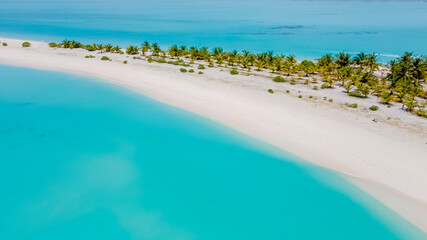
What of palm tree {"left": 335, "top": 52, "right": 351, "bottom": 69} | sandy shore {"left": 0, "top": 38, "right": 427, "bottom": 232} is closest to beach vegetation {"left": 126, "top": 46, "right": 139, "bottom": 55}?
sandy shore {"left": 0, "top": 38, "right": 427, "bottom": 232}

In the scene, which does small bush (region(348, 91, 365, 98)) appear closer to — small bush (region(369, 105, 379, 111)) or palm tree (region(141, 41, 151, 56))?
small bush (region(369, 105, 379, 111))

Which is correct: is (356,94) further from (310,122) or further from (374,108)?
(310,122)

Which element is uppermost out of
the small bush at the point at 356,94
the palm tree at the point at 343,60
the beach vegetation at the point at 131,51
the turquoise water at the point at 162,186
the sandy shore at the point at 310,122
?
the palm tree at the point at 343,60

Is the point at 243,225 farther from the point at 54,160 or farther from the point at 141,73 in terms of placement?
the point at 141,73

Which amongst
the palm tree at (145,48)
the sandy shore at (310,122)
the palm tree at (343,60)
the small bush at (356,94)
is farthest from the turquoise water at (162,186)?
the palm tree at (343,60)

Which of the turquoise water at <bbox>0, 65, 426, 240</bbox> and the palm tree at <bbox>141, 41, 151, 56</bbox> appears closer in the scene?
the turquoise water at <bbox>0, 65, 426, 240</bbox>

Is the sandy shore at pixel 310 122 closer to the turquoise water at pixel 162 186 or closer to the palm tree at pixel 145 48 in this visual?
the turquoise water at pixel 162 186

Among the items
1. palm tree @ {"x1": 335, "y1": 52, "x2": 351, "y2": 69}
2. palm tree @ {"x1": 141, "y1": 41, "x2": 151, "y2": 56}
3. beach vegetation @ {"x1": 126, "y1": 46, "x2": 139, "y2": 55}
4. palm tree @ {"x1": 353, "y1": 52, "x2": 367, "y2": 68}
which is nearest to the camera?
palm tree @ {"x1": 335, "y1": 52, "x2": 351, "y2": 69}
